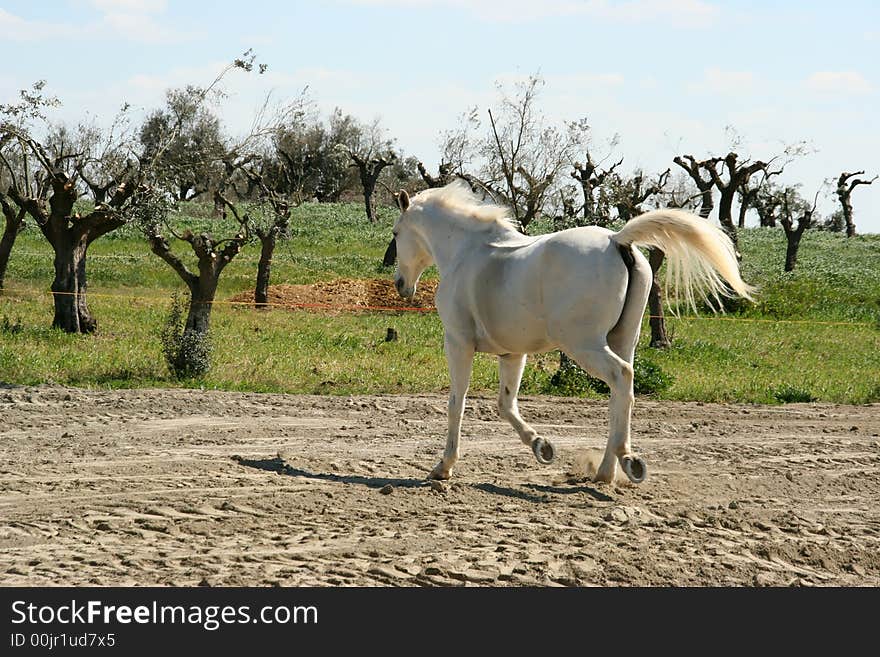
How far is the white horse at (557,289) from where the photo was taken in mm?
8008

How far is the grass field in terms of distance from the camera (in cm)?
1469

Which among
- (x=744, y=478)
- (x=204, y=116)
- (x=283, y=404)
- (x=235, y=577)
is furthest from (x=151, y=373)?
(x=235, y=577)

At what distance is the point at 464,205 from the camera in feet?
30.4

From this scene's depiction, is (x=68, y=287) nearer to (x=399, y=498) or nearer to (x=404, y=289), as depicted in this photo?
(x=404, y=289)

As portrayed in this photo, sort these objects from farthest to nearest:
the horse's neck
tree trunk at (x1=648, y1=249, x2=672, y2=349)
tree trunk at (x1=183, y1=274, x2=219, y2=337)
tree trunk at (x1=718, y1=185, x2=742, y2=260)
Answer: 1. tree trunk at (x1=718, y1=185, x2=742, y2=260)
2. tree trunk at (x1=648, y1=249, x2=672, y2=349)
3. tree trunk at (x1=183, y1=274, x2=219, y2=337)
4. the horse's neck

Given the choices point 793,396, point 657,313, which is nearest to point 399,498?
point 793,396

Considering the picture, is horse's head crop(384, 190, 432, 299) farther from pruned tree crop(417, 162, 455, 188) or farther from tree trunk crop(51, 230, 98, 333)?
pruned tree crop(417, 162, 455, 188)

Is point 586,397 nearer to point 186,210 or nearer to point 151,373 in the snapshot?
point 151,373

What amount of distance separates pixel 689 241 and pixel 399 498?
9.41 feet

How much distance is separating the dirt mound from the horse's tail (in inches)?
706

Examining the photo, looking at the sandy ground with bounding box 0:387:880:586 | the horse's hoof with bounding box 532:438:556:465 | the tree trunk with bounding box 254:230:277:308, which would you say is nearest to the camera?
the sandy ground with bounding box 0:387:880:586

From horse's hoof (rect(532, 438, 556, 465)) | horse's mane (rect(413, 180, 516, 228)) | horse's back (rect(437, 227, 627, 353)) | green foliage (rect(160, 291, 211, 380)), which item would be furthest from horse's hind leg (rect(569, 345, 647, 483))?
green foliage (rect(160, 291, 211, 380))

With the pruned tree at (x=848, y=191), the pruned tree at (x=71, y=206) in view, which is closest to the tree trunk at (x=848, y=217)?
the pruned tree at (x=848, y=191)

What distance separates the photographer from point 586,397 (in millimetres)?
14227
